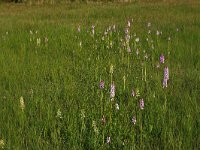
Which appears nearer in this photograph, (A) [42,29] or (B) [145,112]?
(B) [145,112]

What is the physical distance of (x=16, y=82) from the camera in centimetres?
495

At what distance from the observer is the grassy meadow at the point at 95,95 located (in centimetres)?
320

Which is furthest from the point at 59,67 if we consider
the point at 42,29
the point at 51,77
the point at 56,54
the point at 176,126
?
the point at 42,29

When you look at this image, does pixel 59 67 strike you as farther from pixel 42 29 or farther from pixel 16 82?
pixel 42 29

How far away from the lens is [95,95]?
415 centimetres

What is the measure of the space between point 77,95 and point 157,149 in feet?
4.62

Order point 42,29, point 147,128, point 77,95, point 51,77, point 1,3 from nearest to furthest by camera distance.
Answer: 1. point 147,128
2. point 77,95
3. point 51,77
4. point 42,29
5. point 1,3

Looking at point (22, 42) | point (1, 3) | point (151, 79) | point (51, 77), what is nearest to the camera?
point (151, 79)

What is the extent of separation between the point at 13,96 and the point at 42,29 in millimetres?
4914

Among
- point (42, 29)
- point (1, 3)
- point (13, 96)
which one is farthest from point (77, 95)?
point (1, 3)

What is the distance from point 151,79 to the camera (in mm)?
4680

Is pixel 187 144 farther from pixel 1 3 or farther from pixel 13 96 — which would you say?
pixel 1 3

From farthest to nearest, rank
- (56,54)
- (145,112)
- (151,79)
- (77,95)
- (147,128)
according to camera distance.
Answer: (56,54) → (151,79) → (77,95) → (145,112) → (147,128)

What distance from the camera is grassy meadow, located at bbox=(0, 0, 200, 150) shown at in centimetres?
320
